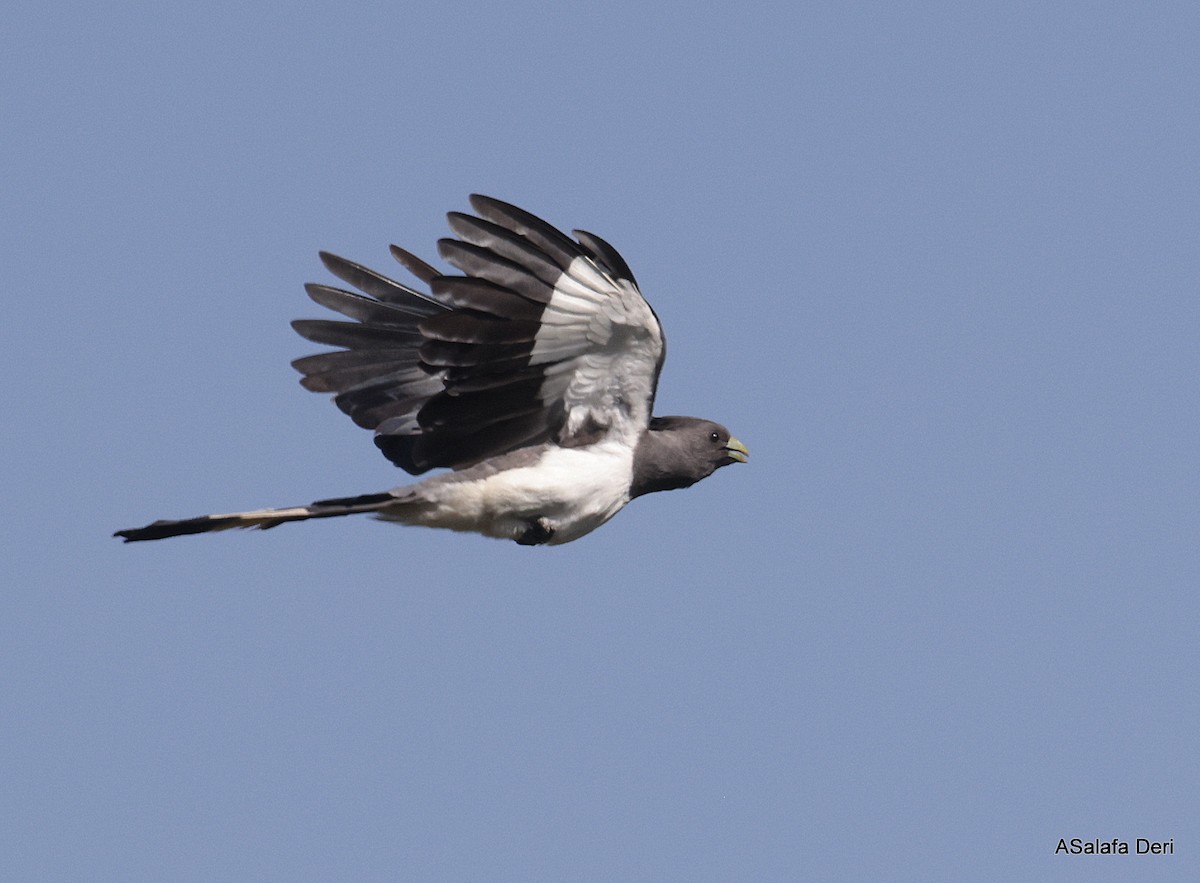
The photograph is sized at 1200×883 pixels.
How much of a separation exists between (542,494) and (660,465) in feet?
3.14

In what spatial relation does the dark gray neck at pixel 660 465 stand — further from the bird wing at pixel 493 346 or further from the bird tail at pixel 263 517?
the bird tail at pixel 263 517

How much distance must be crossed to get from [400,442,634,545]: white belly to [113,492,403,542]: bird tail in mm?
359

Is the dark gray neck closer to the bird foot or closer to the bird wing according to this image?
the bird wing

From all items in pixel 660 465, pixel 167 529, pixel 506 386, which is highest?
pixel 506 386

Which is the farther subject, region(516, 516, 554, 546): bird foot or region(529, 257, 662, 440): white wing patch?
region(516, 516, 554, 546): bird foot

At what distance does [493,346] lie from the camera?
1035 centimetres

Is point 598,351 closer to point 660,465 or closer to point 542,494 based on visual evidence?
point 542,494

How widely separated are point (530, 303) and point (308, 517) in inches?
77.9

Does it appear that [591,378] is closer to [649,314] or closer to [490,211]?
[649,314]

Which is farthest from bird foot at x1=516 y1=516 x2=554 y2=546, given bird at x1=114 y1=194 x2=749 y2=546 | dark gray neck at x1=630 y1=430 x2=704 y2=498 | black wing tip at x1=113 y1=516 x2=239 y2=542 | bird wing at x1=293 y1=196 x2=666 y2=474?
black wing tip at x1=113 y1=516 x2=239 y2=542

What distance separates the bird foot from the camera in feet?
36.1

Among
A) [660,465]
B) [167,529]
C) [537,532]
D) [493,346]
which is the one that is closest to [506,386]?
[493,346]

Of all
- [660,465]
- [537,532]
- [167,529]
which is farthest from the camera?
[660,465]

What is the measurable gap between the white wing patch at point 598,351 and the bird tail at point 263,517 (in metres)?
1.34
